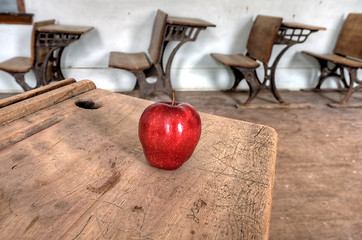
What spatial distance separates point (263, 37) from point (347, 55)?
1.33 m

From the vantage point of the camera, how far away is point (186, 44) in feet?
10.5

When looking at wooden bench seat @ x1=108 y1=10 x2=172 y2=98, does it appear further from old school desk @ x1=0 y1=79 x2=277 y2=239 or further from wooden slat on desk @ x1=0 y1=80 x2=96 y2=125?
old school desk @ x1=0 y1=79 x2=277 y2=239

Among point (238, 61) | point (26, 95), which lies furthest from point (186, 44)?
point (26, 95)

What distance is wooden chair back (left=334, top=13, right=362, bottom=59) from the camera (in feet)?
10.1

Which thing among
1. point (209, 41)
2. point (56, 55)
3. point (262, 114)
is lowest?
point (262, 114)

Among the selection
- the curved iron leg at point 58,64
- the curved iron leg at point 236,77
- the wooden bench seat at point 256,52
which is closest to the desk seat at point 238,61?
the wooden bench seat at point 256,52

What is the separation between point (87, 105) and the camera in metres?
1.02

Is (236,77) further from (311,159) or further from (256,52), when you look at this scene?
(311,159)

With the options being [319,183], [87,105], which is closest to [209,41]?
[319,183]

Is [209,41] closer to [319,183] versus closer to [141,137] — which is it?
[319,183]

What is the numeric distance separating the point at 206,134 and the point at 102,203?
41 cm

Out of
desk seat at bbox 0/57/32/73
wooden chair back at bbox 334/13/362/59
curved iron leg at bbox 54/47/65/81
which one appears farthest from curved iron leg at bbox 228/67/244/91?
desk seat at bbox 0/57/32/73

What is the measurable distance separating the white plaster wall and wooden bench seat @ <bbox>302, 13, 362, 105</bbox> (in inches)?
5.4

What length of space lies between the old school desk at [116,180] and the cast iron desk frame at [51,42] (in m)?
1.46
